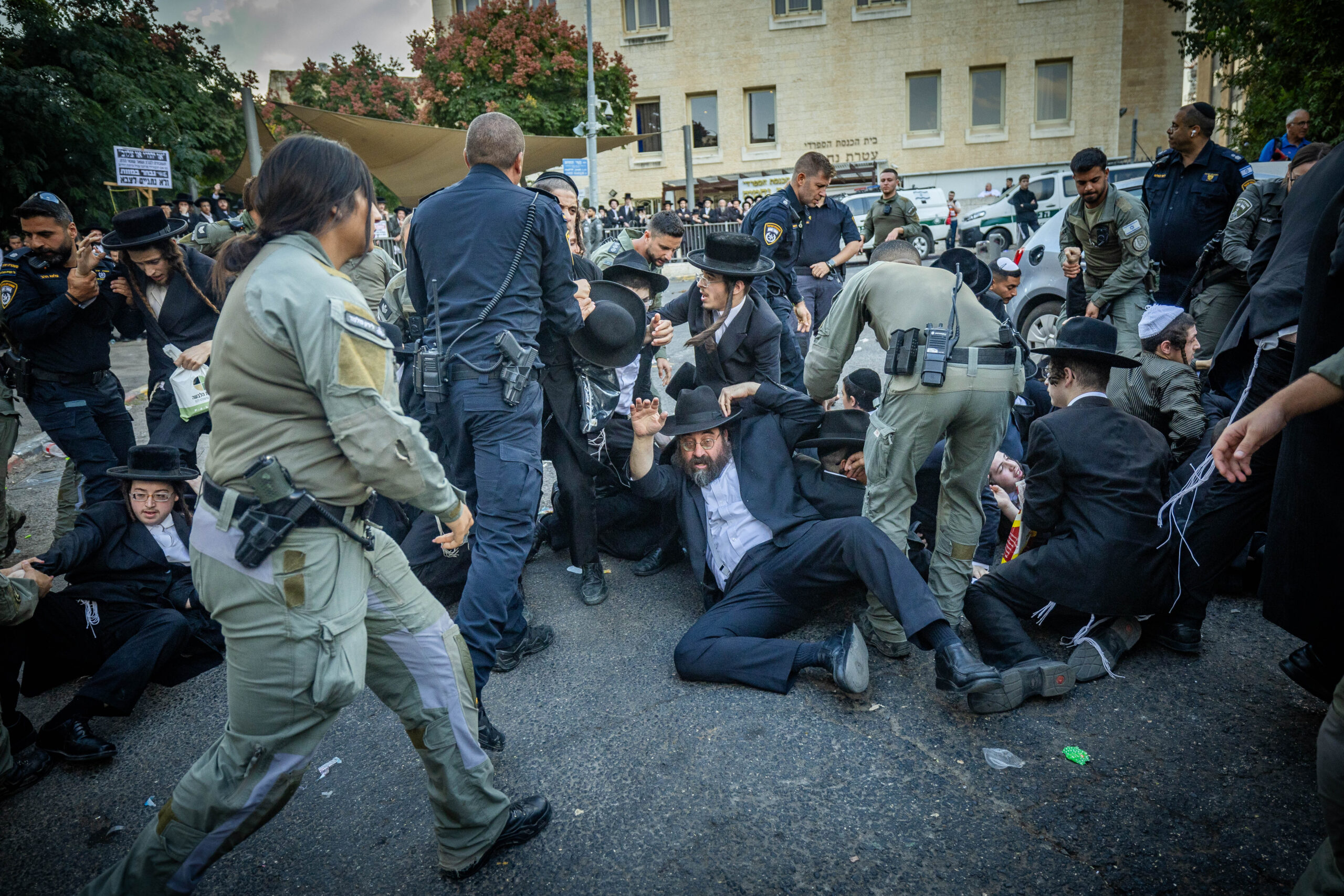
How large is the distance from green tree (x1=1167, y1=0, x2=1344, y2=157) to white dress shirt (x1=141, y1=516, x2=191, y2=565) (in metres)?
11.5

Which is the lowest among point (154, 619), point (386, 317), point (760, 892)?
point (760, 892)

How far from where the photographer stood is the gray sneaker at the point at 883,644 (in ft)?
11.4

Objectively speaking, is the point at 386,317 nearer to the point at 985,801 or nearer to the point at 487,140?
the point at 487,140

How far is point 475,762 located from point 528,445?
130 centimetres

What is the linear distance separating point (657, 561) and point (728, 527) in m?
0.84

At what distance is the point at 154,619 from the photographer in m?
3.56

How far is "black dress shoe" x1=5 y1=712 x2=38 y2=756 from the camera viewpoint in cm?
311

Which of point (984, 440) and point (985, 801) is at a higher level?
point (984, 440)

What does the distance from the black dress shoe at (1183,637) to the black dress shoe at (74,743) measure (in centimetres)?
417

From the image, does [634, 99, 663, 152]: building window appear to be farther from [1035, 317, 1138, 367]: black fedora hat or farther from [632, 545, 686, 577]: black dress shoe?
[1035, 317, 1138, 367]: black fedora hat

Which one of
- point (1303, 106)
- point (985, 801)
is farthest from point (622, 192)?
point (985, 801)

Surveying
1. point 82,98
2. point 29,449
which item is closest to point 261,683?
→ point 29,449

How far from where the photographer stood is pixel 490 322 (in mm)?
3260

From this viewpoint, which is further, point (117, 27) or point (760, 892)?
point (117, 27)
